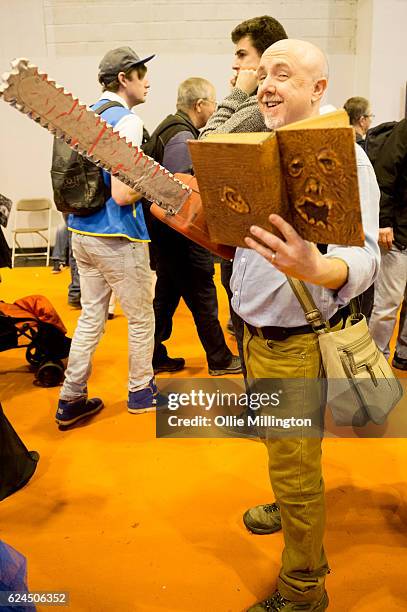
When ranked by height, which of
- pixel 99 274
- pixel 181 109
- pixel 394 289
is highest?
pixel 181 109

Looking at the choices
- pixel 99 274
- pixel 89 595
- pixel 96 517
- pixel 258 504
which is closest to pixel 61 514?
pixel 96 517

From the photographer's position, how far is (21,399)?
3133mm

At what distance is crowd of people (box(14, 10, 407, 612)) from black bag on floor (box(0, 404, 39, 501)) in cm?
50

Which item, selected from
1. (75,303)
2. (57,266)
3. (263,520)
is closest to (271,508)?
(263,520)

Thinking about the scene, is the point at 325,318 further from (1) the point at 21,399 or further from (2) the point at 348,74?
(2) the point at 348,74

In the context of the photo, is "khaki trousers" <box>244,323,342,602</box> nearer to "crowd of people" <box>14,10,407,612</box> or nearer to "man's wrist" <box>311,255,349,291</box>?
"crowd of people" <box>14,10,407,612</box>

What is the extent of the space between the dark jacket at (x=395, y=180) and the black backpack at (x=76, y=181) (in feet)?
4.32

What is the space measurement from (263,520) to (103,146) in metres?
1.43

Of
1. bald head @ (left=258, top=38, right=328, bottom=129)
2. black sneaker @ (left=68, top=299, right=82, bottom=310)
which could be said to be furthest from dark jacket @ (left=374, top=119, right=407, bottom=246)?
black sneaker @ (left=68, top=299, right=82, bottom=310)

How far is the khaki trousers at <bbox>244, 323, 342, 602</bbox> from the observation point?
1.47 metres

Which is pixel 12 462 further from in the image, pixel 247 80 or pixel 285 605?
pixel 247 80

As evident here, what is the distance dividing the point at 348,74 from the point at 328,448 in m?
5.51

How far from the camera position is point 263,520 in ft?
6.65

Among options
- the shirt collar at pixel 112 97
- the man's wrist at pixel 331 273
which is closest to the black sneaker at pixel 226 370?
the shirt collar at pixel 112 97
